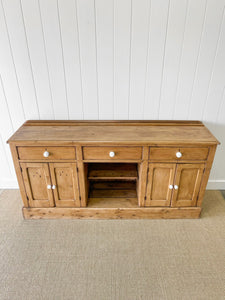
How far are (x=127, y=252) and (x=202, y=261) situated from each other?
1.89 feet

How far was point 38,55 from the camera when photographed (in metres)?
1.84

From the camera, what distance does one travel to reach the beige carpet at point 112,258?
1.43 m

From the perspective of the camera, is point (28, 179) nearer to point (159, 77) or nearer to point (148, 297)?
point (148, 297)

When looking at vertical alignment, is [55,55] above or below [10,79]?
above

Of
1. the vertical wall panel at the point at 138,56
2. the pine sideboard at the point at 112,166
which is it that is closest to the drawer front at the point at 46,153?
the pine sideboard at the point at 112,166

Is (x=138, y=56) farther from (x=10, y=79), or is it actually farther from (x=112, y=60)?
(x=10, y=79)

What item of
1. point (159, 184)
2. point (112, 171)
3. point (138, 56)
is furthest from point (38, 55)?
point (159, 184)

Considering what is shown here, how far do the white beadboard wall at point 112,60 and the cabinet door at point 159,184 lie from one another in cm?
56

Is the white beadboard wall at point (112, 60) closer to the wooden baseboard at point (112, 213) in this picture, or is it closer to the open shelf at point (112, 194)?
the open shelf at point (112, 194)

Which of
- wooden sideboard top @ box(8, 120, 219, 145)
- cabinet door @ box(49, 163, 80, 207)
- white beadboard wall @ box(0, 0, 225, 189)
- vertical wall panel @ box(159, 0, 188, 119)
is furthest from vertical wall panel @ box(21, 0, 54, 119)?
vertical wall panel @ box(159, 0, 188, 119)

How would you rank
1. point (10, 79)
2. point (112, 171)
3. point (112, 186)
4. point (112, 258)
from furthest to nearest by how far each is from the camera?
1. point (112, 186)
2. point (112, 171)
3. point (10, 79)
4. point (112, 258)

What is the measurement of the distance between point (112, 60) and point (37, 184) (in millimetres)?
1276

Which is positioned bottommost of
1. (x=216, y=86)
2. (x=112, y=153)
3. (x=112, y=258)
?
(x=112, y=258)

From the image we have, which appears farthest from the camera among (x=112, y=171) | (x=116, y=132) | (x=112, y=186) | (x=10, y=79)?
(x=112, y=186)
